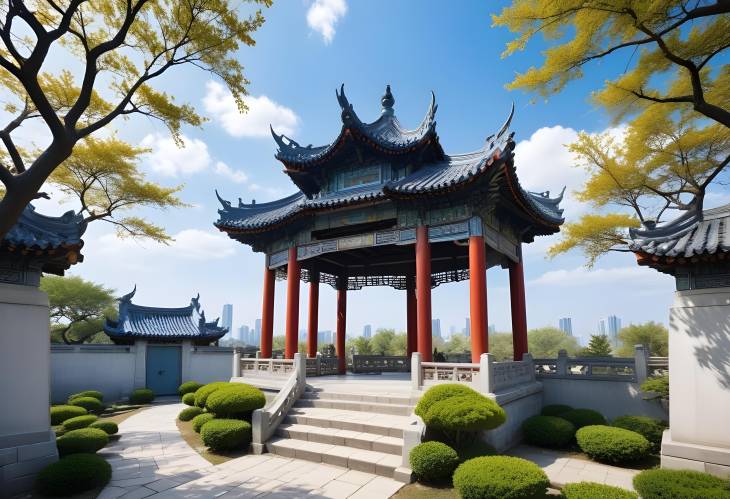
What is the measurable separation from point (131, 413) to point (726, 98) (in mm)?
22468

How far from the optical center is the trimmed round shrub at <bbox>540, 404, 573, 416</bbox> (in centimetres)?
1250

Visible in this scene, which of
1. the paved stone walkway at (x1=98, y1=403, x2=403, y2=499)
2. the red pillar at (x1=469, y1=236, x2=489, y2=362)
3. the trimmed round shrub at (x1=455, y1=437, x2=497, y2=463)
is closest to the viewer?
the paved stone walkway at (x1=98, y1=403, x2=403, y2=499)

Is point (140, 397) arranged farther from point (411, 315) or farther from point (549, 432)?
point (549, 432)

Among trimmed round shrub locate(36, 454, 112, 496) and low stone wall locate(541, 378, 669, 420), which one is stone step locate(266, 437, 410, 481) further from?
low stone wall locate(541, 378, 669, 420)

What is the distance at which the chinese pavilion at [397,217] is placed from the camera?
12.4m

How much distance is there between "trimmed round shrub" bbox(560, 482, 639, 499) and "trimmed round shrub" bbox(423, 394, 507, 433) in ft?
6.21

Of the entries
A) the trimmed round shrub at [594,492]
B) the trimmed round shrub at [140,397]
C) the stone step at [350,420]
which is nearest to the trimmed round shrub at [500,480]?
the trimmed round shrub at [594,492]

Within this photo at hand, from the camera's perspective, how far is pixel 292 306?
15680mm

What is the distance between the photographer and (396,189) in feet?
41.7

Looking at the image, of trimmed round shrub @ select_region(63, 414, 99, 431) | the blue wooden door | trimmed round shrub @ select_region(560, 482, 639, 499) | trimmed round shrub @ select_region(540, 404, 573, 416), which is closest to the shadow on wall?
trimmed round shrub @ select_region(560, 482, 639, 499)

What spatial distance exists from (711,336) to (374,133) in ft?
40.8

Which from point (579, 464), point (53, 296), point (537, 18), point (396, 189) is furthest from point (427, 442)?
point (53, 296)

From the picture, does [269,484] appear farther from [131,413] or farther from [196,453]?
[131,413]

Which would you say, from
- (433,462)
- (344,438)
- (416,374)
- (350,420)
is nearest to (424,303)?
(416,374)
